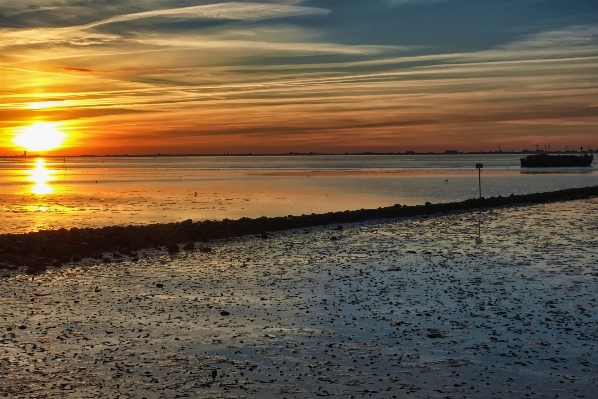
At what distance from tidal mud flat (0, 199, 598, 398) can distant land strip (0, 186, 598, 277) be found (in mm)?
1134

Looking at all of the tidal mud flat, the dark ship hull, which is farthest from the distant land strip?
the dark ship hull

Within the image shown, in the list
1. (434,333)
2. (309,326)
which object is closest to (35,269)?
(309,326)

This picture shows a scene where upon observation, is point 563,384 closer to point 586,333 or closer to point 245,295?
point 586,333

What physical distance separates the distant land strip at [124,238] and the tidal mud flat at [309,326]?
3.72ft

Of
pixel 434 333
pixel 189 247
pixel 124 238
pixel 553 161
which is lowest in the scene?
pixel 434 333

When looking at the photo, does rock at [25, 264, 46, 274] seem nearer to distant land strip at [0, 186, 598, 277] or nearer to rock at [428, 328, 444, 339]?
distant land strip at [0, 186, 598, 277]

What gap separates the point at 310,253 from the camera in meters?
24.2

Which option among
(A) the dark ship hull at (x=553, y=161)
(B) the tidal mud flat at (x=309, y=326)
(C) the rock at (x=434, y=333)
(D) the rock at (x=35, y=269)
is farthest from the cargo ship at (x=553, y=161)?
(C) the rock at (x=434, y=333)

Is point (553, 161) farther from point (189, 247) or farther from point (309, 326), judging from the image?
point (309, 326)

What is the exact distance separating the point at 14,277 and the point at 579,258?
694 inches

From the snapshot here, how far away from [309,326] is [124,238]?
1558 cm

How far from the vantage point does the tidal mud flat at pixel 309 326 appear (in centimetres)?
986

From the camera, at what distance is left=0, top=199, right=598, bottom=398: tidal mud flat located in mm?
9859

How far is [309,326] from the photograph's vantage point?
43.3 feet
